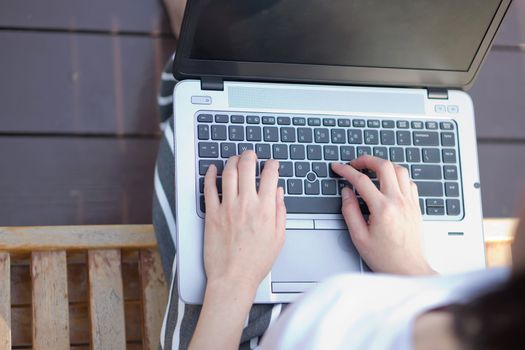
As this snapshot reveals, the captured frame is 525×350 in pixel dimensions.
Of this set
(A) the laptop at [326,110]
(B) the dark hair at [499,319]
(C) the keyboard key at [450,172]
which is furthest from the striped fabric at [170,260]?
(B) the dark hair at [499,319]

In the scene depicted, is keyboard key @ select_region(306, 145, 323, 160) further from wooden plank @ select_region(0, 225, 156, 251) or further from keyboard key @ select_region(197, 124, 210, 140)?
wooden plank @ select_region(0, 225, 156, 251)

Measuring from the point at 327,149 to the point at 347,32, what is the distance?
124 mm

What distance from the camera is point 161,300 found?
0.94 meters

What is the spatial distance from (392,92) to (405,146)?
61mm

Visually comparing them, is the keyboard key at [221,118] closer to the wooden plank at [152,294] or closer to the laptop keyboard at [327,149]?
the laptop keyboard at [327,149]

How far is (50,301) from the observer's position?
2.92 feet

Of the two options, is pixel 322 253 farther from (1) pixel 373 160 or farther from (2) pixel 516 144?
(2) pixel 516 144

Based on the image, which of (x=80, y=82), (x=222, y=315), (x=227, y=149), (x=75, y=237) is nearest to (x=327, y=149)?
(x=227, y=149)

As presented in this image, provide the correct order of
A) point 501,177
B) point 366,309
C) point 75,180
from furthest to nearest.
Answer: point 501,177 → point 75,180 → point 366,309

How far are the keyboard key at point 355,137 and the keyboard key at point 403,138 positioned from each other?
0.14 ft

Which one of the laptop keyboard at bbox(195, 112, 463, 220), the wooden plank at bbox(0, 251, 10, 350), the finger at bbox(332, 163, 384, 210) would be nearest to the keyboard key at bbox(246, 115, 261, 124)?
the laptop keyboard at bbox(195, 112, 463, 220)

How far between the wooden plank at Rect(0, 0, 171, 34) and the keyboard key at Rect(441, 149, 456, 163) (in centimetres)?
47

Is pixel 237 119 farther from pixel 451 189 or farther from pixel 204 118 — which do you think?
pixel 451 189

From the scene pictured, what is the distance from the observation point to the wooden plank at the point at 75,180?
3.43 ft
